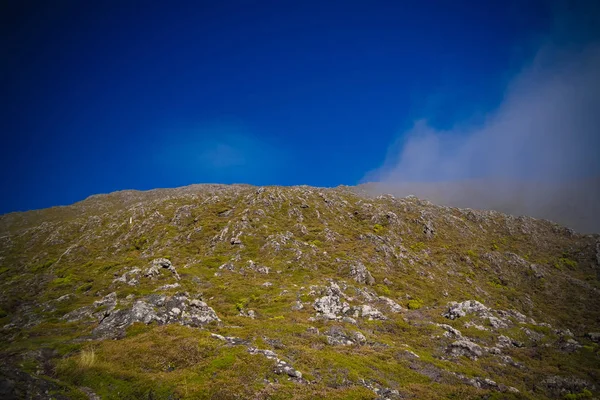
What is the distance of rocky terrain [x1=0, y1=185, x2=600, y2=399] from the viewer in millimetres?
23906

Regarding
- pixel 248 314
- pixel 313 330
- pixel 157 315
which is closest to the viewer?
pixel 157 315

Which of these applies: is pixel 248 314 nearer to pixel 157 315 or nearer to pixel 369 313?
pixel 157 315

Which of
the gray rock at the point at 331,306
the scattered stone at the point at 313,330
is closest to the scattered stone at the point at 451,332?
the gray rock at the point at 331,306

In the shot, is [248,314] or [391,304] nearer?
[248,314]

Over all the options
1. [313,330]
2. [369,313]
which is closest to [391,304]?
[369,313]

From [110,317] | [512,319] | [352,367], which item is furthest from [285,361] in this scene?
[512,319]

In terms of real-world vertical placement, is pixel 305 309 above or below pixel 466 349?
above

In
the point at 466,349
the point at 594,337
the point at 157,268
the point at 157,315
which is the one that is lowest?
the point at 157,315

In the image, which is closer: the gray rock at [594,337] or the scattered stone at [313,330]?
the scattered stone at [313,330]

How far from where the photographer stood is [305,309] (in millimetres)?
47438

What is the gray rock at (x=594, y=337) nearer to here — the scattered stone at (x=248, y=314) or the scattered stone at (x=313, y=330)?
the scattered stone at (x=313, y=330)

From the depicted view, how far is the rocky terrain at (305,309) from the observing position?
23.9 meters

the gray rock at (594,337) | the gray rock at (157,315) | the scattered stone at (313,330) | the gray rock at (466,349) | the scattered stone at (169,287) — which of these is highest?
the gray rock at (594,337)

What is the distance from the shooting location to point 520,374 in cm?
3120
